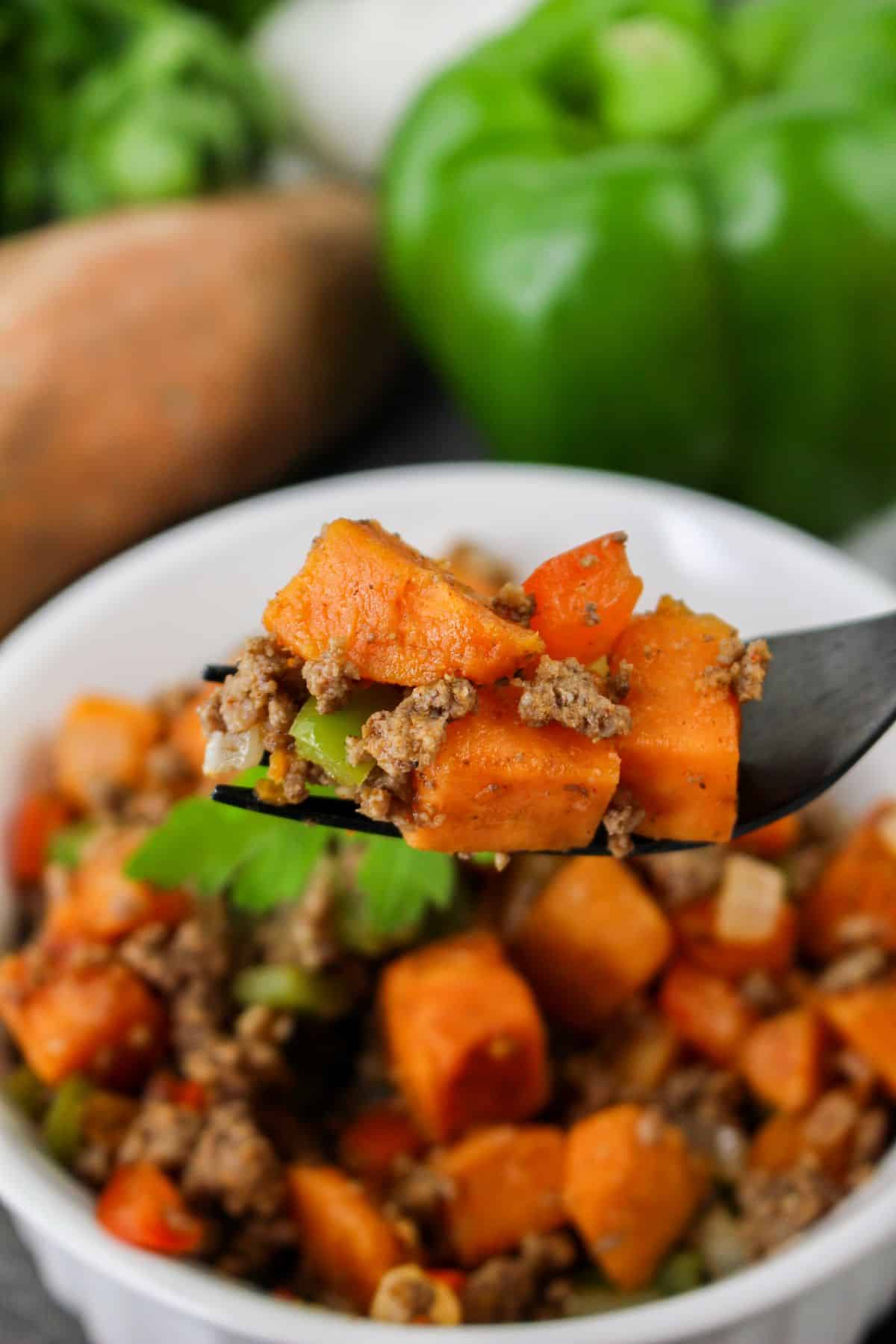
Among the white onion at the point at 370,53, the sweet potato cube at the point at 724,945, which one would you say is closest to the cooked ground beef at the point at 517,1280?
the sweet potato cube at the point at 724,945

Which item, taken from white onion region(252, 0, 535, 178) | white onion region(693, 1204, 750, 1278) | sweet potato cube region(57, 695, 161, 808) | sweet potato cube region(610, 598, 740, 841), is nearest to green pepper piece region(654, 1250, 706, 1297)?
white onion region(693, 1204, 750, 1278)

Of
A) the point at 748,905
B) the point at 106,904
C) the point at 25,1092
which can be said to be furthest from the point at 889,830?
the point at 25,1092

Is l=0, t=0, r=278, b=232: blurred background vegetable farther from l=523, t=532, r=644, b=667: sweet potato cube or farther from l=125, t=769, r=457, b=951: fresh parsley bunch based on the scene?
l=523, t=532, r=644, b=667: sweet potato cube

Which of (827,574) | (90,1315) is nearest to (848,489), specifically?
(827,574)

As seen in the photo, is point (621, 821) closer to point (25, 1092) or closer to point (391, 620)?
point (391, 620)

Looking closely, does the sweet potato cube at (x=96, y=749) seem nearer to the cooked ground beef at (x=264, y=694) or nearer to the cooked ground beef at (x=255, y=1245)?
the cooked ground beef at (x=255, y=1245)

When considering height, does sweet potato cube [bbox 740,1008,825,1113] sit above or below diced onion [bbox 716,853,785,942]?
below

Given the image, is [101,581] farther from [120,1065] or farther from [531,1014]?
[531,1014]
